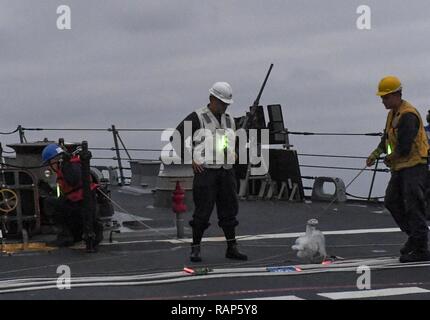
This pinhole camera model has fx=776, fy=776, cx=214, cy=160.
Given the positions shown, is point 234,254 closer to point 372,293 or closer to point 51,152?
point 372,293

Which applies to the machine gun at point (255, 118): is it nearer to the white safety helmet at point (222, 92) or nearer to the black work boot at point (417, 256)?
the white safety helmet at point (222, 92)

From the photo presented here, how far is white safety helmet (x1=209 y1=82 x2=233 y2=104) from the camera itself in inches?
368

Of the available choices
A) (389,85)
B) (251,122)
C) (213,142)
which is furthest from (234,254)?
(251,122)

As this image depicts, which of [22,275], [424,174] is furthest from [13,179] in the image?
[424,174]

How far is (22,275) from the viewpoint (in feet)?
28.9

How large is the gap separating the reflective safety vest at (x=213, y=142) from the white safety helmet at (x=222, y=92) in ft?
0.80

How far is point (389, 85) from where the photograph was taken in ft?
30.2

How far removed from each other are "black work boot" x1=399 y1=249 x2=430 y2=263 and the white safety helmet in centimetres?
279

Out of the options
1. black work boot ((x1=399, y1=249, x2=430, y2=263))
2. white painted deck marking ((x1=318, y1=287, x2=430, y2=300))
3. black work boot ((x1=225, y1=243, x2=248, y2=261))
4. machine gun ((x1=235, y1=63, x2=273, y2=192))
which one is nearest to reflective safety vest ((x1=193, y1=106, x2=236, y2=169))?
black work boot ((x1=225, y1=243, x2=248, y2=261))

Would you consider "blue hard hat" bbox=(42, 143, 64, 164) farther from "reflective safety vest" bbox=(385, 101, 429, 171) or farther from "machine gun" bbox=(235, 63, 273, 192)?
"machine gun" bbox=(235, 63, 273, 192)

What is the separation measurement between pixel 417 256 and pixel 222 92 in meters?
3.00

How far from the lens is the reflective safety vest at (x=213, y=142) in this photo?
9.35 metres

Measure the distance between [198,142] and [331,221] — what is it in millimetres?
5085
